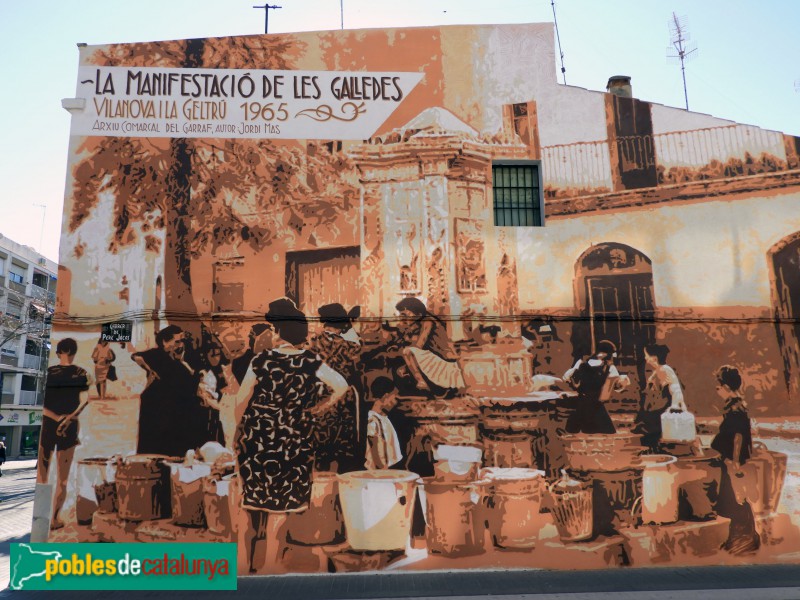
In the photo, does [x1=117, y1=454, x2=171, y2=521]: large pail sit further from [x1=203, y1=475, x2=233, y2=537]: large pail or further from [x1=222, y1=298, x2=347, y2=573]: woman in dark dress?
[x1=222, y1=298, x2=347, y2=573]: woman in dark dress

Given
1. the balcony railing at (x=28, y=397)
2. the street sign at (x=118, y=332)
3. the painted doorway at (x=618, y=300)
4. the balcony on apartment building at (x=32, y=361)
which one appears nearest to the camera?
the street sign at (x=118, y=332)

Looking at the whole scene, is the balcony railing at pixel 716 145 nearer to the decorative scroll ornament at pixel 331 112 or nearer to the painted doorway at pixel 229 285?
the decorative scroll ornament at pixel 331 112

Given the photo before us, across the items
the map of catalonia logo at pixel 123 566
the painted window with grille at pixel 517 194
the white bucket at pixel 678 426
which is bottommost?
the map of catalonia logo at pixel 123 566

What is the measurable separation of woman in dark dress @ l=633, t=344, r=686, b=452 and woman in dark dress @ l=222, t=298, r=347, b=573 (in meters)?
4.72

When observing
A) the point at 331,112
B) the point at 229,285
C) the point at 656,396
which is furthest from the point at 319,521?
the point at 331,112

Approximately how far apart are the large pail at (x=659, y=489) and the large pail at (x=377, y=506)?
3.54 meters

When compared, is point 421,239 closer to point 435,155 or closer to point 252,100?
point 435,155

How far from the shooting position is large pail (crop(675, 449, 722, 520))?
900cm

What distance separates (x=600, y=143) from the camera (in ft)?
32.5

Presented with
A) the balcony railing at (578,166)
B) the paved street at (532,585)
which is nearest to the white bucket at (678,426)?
the paved street at (532,585)

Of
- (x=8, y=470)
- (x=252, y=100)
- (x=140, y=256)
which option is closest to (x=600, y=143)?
(x=252, y=100)

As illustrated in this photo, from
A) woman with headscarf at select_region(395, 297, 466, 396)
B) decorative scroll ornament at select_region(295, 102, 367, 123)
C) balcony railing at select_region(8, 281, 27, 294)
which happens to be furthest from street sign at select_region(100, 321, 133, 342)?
balcony railing at select_region(8, 281, 27, 294)

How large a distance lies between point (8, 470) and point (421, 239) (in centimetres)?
2878

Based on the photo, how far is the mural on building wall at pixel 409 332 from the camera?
891 cm
